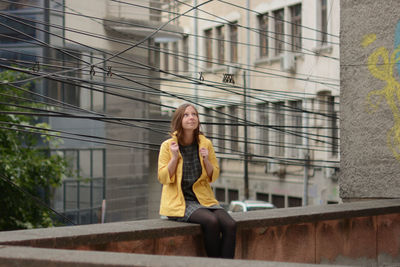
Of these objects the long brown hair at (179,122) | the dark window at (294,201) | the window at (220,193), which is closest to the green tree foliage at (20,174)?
the long brown hair at (179,122)

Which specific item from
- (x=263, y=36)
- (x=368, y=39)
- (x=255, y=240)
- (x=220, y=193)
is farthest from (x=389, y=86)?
(x=220, y=193)

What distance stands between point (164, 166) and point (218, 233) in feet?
1.98

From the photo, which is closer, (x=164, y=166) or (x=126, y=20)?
(x=164, y=166)

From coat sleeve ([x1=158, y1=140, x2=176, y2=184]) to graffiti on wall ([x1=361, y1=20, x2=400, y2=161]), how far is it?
109 inches

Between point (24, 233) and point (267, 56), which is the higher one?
point (267, 56)

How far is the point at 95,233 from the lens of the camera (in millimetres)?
4762

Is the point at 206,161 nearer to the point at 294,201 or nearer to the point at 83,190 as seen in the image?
the point at 83,190

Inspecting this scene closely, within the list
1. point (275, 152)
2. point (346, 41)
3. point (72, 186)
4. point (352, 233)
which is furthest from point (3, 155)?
point (275, 152)

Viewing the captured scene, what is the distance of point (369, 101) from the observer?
7.59 m

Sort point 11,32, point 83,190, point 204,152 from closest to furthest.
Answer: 1. point 204,152
2. point 11,32
3. point 83,190

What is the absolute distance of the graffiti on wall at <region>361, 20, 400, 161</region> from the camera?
7.37 m

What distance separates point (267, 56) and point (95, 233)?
31422mm

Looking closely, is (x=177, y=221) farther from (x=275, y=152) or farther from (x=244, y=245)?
(x=275, y=152)

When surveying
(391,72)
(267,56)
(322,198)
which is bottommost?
(322,198)
